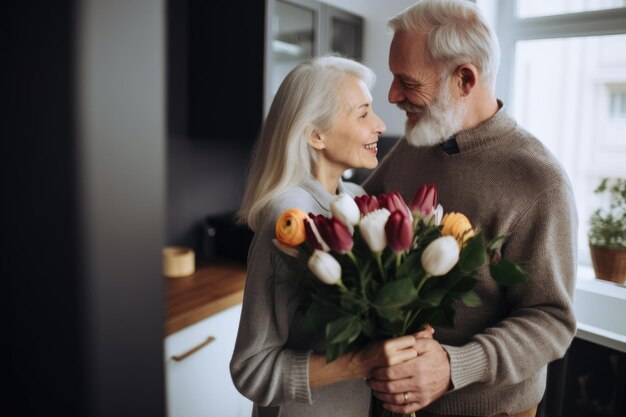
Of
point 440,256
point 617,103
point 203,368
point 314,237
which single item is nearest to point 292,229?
point 314,237

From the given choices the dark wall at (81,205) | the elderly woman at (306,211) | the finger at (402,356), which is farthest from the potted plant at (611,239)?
the dark wall at (81,205)

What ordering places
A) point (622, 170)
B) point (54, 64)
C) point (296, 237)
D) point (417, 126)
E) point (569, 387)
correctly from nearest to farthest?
point (54, 64), point (296, 237), point (417, 126), point (569, 387), point (622, 170)

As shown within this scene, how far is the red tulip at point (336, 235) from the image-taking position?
Result: 848mm

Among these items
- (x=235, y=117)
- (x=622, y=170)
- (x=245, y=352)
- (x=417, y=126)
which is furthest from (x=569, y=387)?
(x=235, y=117)

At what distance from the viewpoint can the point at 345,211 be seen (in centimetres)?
89

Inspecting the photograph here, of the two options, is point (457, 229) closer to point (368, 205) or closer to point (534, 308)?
point (368, 205)

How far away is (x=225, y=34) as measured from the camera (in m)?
2.47

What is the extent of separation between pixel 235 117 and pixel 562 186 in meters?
1.61

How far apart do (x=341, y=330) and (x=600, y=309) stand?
5.70 ft

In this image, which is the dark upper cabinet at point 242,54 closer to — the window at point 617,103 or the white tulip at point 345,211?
the window at point 617,103

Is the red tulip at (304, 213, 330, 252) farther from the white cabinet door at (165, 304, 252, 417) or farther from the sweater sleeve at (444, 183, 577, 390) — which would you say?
the white cabinet door at (165, 304, 252, 417)

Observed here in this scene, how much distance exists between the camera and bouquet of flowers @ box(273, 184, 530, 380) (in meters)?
0.84

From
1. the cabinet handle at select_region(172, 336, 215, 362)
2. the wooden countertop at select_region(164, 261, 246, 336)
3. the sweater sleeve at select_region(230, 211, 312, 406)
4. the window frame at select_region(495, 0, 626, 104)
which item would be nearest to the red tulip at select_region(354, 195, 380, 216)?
the sweater sleeve at select_region(230, 211, 312, 406)

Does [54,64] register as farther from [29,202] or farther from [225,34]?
[225,34]
